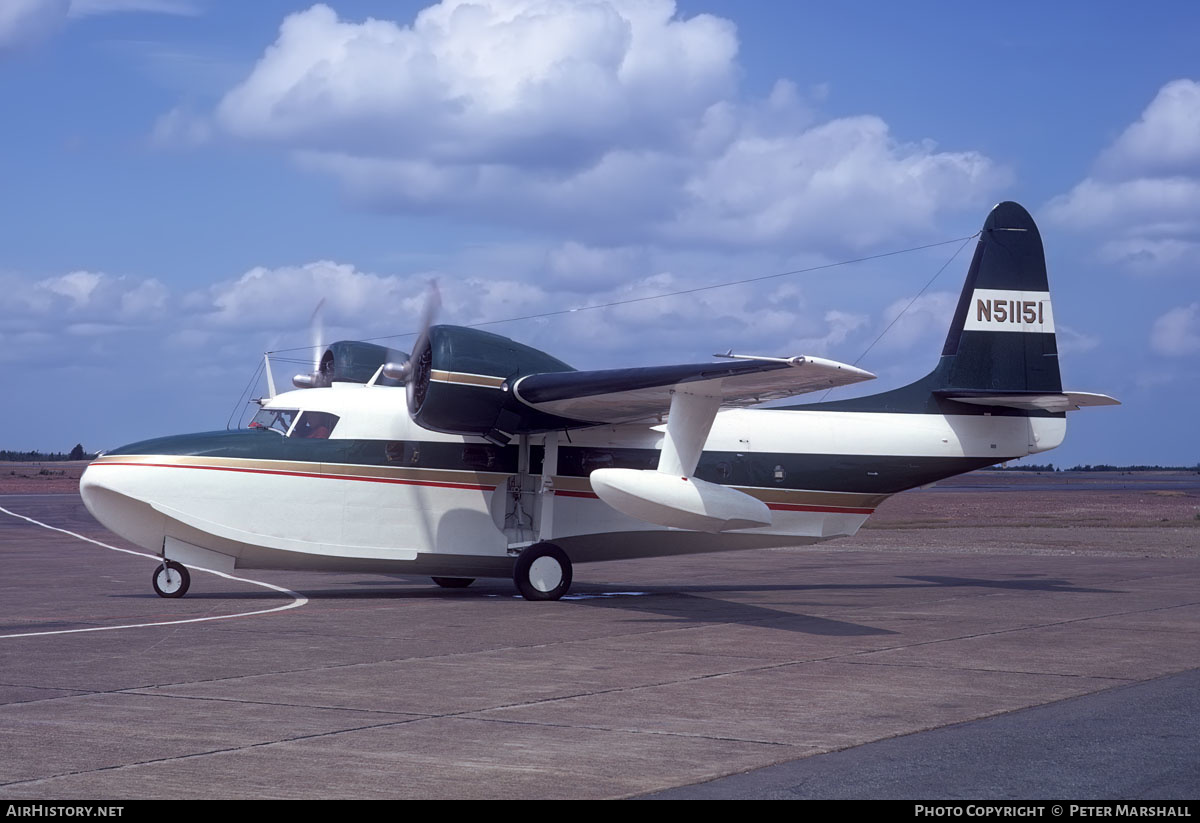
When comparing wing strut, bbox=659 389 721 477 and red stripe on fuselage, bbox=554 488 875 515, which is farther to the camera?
red stripe on fuselage, bbox=554 488 875 515

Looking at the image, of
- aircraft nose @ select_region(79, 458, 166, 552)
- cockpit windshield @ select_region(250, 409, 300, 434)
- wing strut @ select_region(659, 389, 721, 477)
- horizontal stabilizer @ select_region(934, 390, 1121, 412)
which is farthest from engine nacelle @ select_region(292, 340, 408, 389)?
horizontal stabilizer @ select_region(934, 390, 1121, 412)

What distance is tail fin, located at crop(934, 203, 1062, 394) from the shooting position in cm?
2056

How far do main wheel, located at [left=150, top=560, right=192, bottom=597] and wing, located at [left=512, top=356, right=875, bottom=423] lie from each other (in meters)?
5.58

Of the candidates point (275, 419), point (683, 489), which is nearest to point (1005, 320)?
point (683, 489)

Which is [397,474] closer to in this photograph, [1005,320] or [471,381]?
[471,381]

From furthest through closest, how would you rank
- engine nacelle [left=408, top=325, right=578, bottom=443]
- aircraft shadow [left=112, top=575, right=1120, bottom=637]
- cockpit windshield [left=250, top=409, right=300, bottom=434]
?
1. cockpit windshield [left=250, top=409, right=300, bottom=434]
2. engine nacelle [left=408, top=325, right=578, bottom=443]
3. aircraft shadow [left=112, top=575, right=1120, bottom=637]

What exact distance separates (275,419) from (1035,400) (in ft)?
39.5

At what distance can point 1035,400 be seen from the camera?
19719 millimetres

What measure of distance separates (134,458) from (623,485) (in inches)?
286

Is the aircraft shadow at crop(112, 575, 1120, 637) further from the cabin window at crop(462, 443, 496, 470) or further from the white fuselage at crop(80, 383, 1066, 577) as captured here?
the cabin window at crop(462, 443, 496, 470)

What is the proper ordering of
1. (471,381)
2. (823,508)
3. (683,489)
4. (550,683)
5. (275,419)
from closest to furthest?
(550,683) < (683,489) < (471,381) < (275,419) < (823,508)

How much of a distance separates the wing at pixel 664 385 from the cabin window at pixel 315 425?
307cm

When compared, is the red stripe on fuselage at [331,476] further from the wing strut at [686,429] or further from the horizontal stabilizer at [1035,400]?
the horizontal stabilizer at [1035,400]

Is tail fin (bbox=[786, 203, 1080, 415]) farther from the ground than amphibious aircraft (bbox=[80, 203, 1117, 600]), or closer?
farther from the ground
